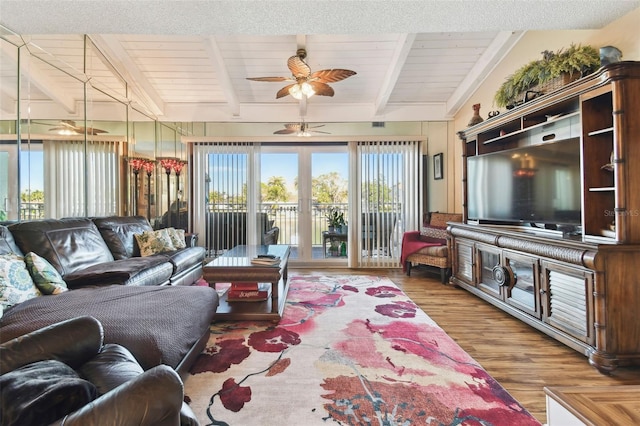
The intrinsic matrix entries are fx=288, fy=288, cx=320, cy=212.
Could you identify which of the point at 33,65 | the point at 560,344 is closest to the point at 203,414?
the point at 560,344

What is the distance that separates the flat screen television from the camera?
2.33 metres

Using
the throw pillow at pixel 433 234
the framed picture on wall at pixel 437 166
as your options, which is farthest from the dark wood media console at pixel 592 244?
the framed picture on wall at pixel 437 166

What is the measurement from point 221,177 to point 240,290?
8.87 ft

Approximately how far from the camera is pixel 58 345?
1.01 meters

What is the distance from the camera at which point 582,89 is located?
2.09m

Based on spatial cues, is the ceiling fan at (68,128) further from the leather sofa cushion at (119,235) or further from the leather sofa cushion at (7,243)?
the leather sofa cushion at (7,243)

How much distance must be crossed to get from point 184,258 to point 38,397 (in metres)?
2.81

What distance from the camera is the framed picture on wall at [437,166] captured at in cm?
484

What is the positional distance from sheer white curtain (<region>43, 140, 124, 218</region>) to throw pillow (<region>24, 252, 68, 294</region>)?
1404mm

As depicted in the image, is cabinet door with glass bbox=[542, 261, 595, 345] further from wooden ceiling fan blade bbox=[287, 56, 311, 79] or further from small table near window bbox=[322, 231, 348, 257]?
small table near window bbox=[322, 231, 348, 257]

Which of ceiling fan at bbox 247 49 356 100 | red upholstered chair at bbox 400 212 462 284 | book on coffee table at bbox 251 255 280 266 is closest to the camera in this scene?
book on coffee table at bbox 251 255 280 266

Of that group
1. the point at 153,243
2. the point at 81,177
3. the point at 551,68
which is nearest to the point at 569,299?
the point at 551,68

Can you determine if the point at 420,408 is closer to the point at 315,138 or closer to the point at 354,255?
the point at 354,255

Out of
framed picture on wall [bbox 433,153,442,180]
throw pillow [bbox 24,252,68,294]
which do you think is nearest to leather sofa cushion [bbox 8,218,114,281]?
throw pillow [bbox 24,252,68,294]
